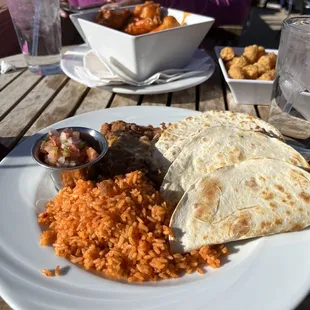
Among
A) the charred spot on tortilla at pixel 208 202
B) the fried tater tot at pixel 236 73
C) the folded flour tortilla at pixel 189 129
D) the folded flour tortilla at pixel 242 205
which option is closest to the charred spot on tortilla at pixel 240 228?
the folded flour tortilla at pixel 242 205

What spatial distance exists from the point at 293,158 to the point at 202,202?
595 millimetres

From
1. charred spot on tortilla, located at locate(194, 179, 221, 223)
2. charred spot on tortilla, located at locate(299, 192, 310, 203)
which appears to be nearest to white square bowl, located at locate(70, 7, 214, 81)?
charred spot on tortilla, located at locate(194, 179, 221, 223)

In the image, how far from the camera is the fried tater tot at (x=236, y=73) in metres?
2.83

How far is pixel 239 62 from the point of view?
2.99 metres

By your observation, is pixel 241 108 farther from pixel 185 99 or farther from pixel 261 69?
pixel 185 99

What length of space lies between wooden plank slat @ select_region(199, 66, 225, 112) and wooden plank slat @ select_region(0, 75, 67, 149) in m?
1.34

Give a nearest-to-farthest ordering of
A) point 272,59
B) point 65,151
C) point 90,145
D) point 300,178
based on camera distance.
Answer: point 300,178 < point 65,151 < point 90,145 < point 272,59

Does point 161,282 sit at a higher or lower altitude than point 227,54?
lower

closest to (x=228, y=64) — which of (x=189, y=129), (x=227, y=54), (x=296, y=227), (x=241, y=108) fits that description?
(x=227, y=54)

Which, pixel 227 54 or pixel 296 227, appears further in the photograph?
pixel 227 54

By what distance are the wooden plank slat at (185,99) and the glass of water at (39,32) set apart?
129cm

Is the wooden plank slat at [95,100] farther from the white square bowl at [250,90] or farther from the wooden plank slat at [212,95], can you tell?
the white square bowl at [250,90]

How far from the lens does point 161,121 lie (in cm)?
255

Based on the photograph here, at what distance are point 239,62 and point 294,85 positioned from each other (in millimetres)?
798
